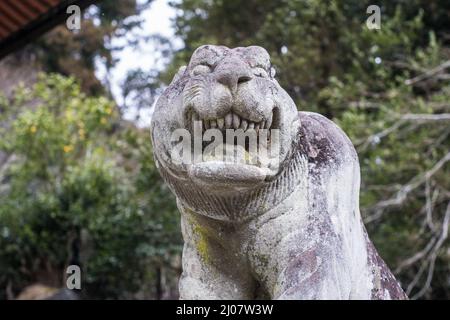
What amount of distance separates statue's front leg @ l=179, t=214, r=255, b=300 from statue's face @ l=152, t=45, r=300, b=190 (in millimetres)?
291

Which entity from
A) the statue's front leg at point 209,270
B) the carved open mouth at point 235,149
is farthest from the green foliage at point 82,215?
the carved open mouth at point 235,149

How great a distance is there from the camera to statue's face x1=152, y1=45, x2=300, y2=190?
207cm

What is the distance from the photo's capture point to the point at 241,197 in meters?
2.15

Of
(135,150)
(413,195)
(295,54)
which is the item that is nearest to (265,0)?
(295,54)

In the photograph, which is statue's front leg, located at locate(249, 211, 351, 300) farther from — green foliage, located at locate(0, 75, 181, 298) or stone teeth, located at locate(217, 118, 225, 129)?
green foliage, located at locate(0, 75, 181, 298)

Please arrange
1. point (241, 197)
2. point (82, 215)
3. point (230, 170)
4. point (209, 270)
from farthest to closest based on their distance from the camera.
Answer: point (82, 215) → point (209, 270) → point (241, 197) → point (230, 170)

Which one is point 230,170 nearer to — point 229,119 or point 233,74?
point 229,119

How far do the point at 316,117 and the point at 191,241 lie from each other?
0.61 meters

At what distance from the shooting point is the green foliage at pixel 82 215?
7.82m

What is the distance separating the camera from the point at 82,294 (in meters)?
7.82

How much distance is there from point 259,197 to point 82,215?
582cm

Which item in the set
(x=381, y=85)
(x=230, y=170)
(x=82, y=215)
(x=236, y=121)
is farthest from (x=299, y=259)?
(x=381, y=85)

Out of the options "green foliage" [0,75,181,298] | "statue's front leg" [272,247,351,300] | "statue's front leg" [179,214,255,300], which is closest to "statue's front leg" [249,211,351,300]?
"statue's front leg" [272,247,351,300]

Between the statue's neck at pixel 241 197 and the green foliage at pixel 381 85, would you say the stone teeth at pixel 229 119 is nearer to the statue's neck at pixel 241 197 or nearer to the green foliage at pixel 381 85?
the statue's neck at pixel 241 197
